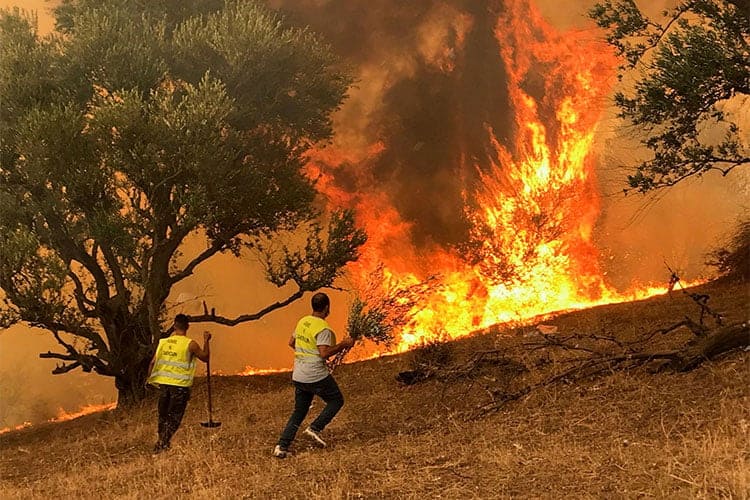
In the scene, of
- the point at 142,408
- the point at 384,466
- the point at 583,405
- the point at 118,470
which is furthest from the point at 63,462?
the point at 583,405

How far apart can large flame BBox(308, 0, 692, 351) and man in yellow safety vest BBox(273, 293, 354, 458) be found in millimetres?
17594

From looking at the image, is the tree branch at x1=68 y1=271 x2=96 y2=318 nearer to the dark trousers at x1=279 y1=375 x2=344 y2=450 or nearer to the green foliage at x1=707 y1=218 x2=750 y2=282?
the dark trousers at x1=279 y1=375 x2=344 y2=450

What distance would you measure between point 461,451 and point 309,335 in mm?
2784

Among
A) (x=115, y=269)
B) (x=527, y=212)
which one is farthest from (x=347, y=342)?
(x=527, y=212)

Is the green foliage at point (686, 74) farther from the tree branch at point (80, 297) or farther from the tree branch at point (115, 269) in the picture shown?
the tree branch at point (80, 297)

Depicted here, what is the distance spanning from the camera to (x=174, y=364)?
35.4ft

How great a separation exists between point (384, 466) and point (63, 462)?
8.65m

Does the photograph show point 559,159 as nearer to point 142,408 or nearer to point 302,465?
point 142,408

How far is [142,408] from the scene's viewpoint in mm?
19031

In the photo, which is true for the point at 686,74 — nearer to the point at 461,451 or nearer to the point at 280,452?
the point at 461,451

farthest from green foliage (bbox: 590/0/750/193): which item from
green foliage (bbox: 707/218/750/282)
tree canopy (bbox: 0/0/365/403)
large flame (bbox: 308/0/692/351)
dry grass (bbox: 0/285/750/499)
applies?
large flame (bbox: 308/0/692/351)

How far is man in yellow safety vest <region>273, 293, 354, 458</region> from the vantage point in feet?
30.5

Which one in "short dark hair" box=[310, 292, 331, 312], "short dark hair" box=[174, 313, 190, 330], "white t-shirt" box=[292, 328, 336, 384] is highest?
"short dark hair" box=[174, 313, 190, 330]

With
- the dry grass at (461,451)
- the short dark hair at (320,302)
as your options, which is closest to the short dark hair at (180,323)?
the dry grass at (461,451)
